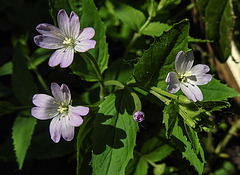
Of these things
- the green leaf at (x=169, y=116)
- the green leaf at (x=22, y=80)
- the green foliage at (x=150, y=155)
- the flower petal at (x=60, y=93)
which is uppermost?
the green leaf at (x=169, y=116)

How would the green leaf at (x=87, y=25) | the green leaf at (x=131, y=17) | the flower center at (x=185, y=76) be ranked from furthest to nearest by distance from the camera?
the green leaf at (x=131, y=17) < the green leaf at (x=87, y=25) < the flower center at (x=185, y=76)

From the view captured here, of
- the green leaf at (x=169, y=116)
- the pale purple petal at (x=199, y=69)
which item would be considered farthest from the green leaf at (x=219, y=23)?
the green leaf at (x=169, y=116)

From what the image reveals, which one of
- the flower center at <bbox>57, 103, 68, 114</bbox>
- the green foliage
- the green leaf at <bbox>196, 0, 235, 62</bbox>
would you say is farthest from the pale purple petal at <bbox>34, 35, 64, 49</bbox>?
the green leaf at <bbox>196, 0, 235, 62</bbox>

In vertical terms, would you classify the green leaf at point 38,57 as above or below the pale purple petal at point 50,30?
below

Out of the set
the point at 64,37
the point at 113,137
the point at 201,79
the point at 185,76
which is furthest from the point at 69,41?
the point at 201,79

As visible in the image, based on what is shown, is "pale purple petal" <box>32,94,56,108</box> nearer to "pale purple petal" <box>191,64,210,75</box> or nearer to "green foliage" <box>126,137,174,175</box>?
"pale purple petal" <box>191,64,210,75</box>

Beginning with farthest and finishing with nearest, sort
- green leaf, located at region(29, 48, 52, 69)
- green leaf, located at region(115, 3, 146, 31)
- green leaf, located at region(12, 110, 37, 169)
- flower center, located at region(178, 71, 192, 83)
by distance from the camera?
1. green leaf, located at region(29, 48, 52, 69)
2. green leaf, located at region(115, 3, 146, 31)
3. green leaf, located at region(12, 110, 37, 169)
4. flower center, located at region(178, 71, 192, 83)

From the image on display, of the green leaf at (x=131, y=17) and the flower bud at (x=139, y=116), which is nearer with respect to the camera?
the flower bud at (x=139, y=116)

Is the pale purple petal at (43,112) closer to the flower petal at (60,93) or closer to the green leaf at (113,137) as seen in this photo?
the flower petal at (60,93)
